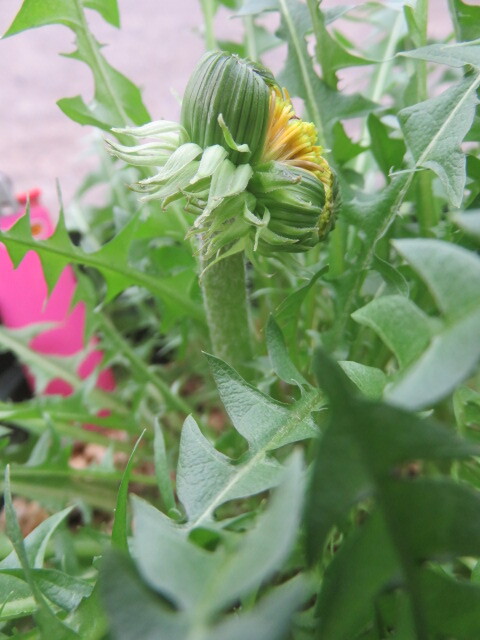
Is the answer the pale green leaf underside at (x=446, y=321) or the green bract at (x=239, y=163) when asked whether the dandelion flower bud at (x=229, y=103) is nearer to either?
the green bract at (x=239, y=163)

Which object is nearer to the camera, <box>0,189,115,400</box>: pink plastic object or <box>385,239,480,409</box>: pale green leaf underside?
<box>385,239,480,409</box>: pale green leaf underside

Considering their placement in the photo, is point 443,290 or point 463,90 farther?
point 463,90

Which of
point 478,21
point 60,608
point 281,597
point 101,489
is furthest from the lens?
point 101,489

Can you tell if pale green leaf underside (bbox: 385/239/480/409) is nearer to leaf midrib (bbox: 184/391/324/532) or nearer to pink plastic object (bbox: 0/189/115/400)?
leaf midrib (bbox: 184/391/324/532)

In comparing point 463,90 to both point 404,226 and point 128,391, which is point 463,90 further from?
point 128,391

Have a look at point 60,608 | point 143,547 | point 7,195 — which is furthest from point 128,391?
point 143,547

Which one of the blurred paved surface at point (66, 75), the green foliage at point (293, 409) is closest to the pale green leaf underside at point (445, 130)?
the green foliage at point (293, 409)

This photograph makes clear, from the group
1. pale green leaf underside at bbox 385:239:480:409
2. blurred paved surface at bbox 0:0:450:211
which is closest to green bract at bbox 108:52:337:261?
pale green leaf underside at bbox 385:239:480:409

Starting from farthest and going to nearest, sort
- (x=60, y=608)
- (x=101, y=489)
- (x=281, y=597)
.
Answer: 1. (x=101, y=489)
2. (x=60, y=608)
3. (x=281, y=597)

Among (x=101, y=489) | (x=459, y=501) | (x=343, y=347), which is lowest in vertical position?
(x=101, y=489)
